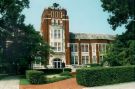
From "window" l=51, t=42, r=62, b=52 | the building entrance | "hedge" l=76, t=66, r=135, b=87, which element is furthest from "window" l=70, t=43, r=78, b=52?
"hedge" l=76, t=66, r=135, b=87

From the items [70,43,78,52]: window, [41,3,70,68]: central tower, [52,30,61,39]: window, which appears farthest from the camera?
[70,43,78,52]: window

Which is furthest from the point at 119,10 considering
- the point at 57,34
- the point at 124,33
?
the point at 57,34

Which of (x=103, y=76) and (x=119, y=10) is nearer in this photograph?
(x=103, y=76)

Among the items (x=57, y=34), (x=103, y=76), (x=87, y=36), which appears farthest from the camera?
(x=87, y=36)

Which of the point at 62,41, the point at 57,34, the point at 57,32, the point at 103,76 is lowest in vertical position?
the point at 103,76

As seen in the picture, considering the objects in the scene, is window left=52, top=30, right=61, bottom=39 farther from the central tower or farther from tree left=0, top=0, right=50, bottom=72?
tree left=0, top=0, right=50, bottom=72

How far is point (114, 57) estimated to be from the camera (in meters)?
42.1

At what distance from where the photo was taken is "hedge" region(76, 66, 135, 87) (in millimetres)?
25983

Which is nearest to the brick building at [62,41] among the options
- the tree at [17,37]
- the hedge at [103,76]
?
the tree at [17,37]

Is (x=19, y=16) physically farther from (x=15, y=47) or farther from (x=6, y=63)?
(x=6, y=63)

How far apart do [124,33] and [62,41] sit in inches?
960

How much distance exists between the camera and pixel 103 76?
1044 inches

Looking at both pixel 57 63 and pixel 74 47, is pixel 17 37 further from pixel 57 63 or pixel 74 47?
pixel 74 47

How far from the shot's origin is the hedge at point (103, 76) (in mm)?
25983
